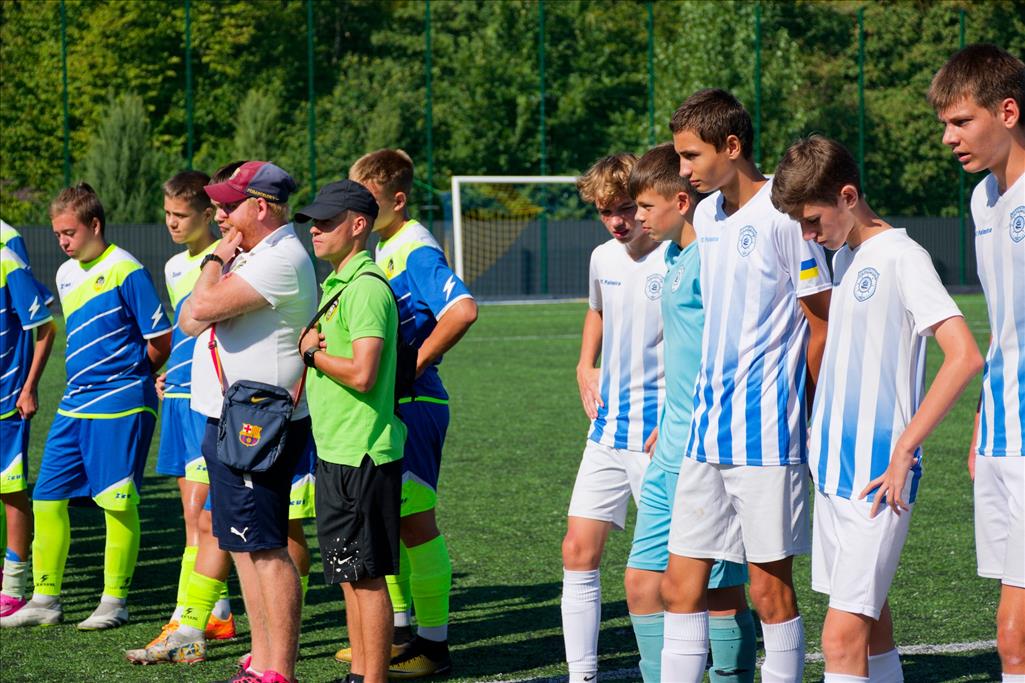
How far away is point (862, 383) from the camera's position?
12.1 ft

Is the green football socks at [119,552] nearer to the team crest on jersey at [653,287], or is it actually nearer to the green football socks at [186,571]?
the green football socks at [186,571]

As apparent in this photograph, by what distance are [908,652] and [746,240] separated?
89.1 inches

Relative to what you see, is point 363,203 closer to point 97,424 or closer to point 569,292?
point 97,424

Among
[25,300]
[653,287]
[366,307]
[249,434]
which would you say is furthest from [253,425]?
[25,300]

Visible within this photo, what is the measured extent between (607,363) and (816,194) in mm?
1463

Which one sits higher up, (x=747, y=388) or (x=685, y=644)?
(x=747, y=388)

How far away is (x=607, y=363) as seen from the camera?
Answer: 16.4ft

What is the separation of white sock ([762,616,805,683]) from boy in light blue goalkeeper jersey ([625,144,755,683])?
315 mm

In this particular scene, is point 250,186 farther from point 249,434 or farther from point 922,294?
point 922,294

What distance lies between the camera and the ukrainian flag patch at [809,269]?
3.98 metres

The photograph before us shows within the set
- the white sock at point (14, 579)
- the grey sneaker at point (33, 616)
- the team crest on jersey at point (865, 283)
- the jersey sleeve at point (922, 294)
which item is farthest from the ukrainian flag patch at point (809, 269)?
the white sock at point (14, 579)

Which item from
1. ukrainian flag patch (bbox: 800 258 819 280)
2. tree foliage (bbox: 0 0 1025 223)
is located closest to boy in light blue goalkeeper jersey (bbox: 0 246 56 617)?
ukrainian flag patch (bbox: 800 258 819 280)

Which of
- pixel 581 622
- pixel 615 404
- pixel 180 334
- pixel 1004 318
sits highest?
pixel 1004 318

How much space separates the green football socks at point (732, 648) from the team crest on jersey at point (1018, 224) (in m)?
1.51
